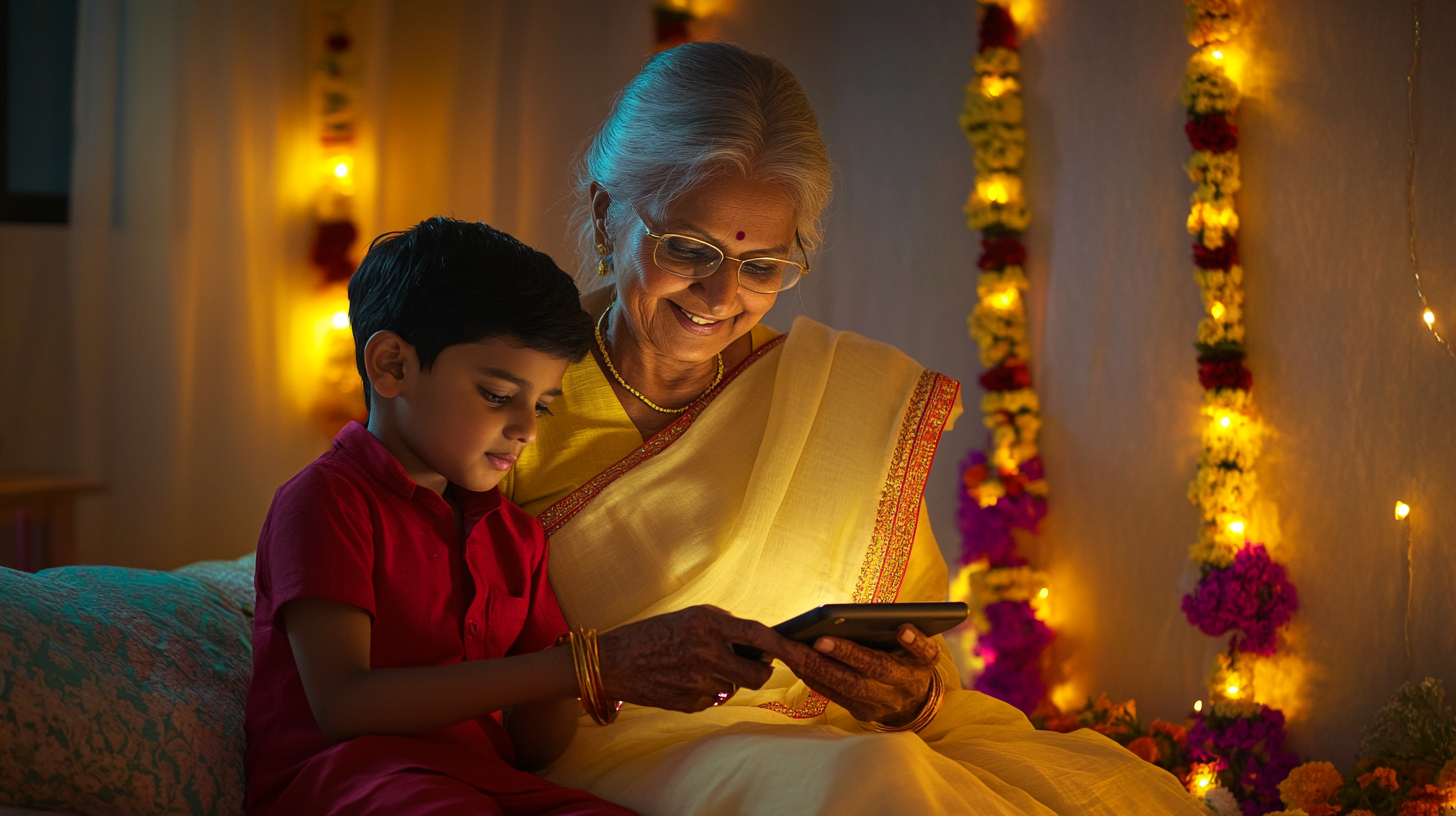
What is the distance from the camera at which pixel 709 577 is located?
1930mm

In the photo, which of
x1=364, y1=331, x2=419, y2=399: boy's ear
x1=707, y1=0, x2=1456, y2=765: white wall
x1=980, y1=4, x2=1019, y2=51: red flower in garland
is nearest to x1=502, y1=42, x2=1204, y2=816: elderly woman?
x1=364, y1=331, x2=419, y2=399: boy's ear

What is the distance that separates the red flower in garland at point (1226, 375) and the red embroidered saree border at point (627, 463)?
4.91 ft

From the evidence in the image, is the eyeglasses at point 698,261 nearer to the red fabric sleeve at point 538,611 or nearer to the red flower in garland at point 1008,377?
the red fabric sleeve at point 538,611

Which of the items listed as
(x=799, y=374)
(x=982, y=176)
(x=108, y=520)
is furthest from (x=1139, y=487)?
(x=108, y=520)

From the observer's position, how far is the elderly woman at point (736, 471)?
155 cm

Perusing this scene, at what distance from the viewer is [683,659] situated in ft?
4.60

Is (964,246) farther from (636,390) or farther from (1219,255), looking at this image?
(636,390)

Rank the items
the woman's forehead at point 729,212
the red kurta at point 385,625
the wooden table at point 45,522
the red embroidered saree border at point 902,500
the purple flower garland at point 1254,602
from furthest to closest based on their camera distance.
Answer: the wooden table at point 45,522, the purple flower garland at point 1254,602, the red embroidered saree border at point 902,500, the woman's forehead at point 729,212, the red kurta at point 385,625

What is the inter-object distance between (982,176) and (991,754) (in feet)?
8.15

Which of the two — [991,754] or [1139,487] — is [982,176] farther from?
[991,754]

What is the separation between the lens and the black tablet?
141 cm

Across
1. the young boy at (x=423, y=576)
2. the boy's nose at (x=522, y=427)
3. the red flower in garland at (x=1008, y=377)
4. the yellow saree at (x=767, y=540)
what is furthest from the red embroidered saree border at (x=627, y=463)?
the red flower in garland at (x=1008, y=377)

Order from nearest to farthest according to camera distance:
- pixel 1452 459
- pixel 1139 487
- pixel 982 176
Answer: pixel 1452 459 < pixel 1139 487 < pixel 982 176

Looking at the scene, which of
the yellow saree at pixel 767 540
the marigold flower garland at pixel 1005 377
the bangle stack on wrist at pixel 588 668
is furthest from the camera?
the marigold flower garland at pixel 1005 377
